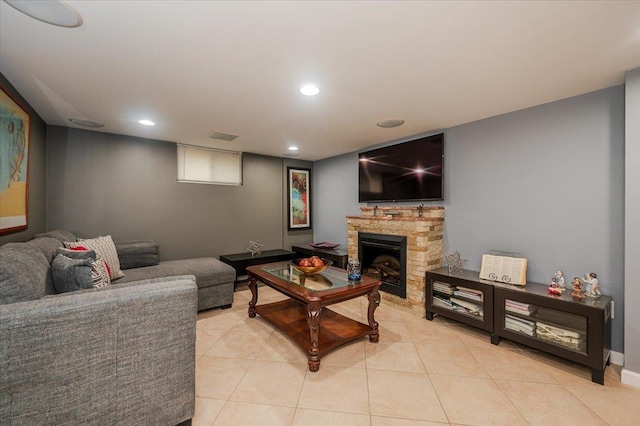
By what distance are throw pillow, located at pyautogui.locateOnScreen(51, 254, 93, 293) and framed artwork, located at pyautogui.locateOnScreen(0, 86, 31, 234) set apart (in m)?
0.77

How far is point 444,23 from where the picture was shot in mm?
1514

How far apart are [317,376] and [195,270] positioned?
2053 mm

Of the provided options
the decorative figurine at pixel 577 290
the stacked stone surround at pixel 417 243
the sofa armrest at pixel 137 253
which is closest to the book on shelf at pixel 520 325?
the decorative figurine at pixel 577 290

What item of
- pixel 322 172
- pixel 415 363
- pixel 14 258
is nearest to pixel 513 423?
pixel 415 363

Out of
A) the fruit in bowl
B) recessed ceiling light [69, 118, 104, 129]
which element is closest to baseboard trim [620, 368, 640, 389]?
the fruit in bowl

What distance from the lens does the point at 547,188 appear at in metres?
2.64

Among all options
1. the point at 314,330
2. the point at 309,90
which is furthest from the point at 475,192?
the point at 314,330

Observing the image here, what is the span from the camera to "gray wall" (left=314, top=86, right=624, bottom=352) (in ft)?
7.55

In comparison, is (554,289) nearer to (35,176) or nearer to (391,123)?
(391,123)

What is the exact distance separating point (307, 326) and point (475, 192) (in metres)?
2.44

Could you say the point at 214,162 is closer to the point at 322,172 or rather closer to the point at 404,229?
the point at 322,172

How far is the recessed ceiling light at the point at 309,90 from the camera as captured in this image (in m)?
2.28

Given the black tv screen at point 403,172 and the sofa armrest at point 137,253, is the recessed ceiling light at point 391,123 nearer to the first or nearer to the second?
the black tv screen at point 403,172

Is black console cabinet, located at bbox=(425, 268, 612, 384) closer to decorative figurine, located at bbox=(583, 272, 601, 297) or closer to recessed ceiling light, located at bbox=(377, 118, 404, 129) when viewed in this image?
decorative figurine, located at bbox=(583, 272, 601, 297)
